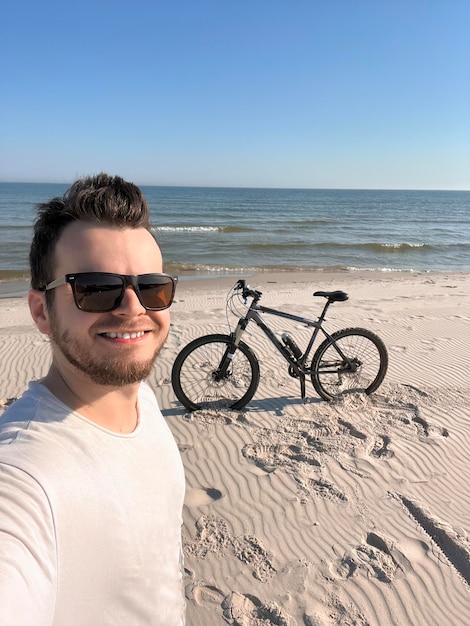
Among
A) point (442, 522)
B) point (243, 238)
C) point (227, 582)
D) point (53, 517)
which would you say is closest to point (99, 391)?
point (53, 517)

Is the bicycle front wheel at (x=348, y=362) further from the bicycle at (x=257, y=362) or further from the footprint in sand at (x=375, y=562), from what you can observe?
the footprint in sand at (x=375, y=562)

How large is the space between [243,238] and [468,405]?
19.3 metres

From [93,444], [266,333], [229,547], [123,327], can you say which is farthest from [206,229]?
[93,444]

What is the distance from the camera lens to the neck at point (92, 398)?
1.19 meters

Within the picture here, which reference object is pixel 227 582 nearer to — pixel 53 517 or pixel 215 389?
pixel 53 517

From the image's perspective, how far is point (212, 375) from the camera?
4480 mm

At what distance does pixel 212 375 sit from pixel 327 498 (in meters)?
1.73

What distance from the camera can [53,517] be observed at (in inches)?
37.2

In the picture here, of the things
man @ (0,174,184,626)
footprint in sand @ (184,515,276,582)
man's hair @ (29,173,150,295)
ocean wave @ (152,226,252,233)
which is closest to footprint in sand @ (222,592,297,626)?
footprint in sand @ (184,515,276,582)

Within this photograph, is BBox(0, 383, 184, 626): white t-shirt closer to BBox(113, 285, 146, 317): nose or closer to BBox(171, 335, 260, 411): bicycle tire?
BBox(113, 285, 146, 317): nose

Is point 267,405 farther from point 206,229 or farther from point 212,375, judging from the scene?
point 206,229

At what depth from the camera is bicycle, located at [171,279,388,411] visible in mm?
4352

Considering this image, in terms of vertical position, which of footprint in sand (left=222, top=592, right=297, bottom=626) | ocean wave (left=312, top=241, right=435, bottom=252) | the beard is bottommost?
footprint in sand (left=222, top=592, right=297, bottom=626)

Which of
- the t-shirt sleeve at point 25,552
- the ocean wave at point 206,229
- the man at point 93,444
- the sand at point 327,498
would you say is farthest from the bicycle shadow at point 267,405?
the ocean wave at point 206,229
